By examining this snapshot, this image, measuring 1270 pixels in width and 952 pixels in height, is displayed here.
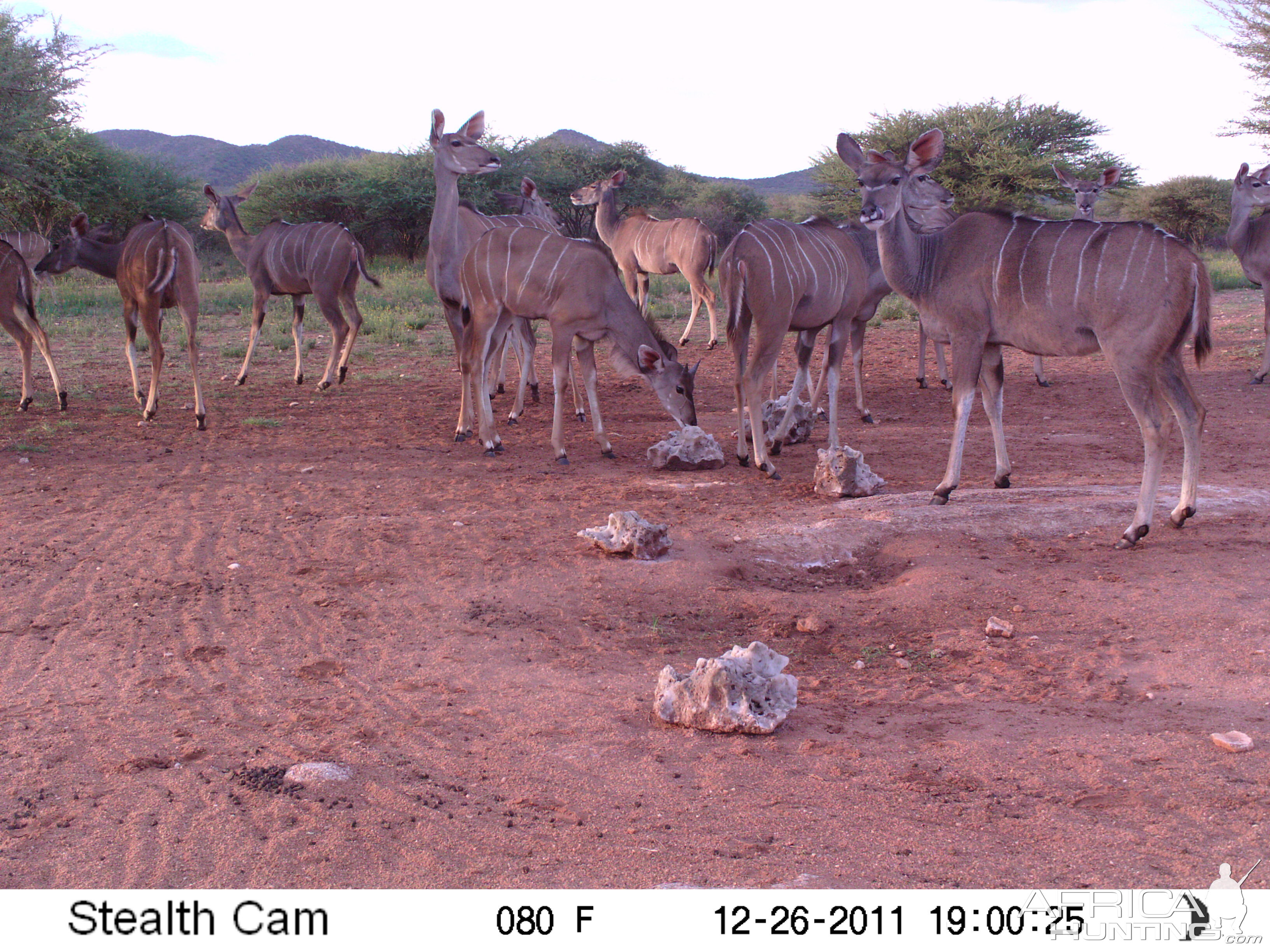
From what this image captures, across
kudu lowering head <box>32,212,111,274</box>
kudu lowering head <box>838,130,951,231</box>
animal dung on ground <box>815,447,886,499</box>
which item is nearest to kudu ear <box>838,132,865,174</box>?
kudu lowering head <box>838,130,951,231</box>

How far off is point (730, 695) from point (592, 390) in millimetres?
5242

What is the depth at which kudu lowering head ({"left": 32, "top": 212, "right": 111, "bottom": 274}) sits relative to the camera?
11266 mm

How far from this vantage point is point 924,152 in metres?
7.01

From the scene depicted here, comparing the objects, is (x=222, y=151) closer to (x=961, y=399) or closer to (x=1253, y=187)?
(x=1253, y=187)

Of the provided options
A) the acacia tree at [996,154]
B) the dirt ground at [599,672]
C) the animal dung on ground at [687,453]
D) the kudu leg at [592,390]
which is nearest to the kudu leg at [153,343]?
the dirt ground at [599,672]

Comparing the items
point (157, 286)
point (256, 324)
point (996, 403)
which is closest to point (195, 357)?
point (157, 286)

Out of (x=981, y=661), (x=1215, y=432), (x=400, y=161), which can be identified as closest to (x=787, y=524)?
(x=981, y=661)

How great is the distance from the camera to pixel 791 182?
102375 mm

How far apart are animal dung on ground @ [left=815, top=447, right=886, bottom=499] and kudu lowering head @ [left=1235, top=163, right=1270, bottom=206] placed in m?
9.47

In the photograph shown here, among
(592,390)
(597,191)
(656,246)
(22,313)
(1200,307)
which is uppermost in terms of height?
(597,191)

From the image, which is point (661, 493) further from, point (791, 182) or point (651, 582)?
point (791, 182)

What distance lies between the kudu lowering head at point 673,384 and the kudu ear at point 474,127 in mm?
3174

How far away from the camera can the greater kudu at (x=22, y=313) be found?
10.1 m

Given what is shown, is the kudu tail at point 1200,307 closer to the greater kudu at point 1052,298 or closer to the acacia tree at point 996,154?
the greater kudu at point 1052,298
